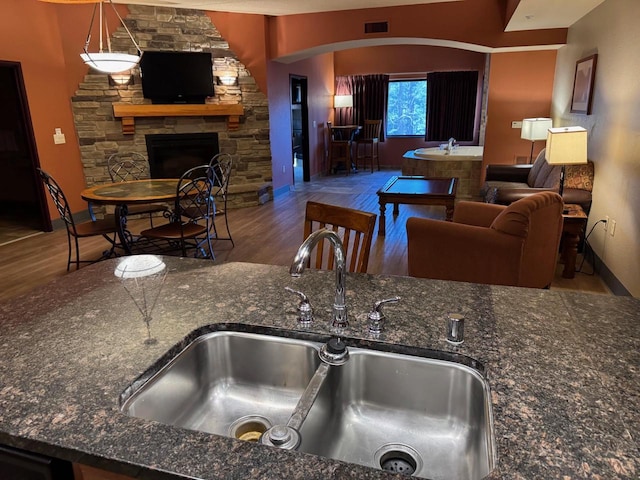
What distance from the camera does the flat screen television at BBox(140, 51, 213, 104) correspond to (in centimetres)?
600

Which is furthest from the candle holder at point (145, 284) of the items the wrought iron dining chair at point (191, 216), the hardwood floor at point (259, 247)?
the hardwood floor at point (259, 247)

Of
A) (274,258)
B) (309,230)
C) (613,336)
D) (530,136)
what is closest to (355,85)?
(530,136)

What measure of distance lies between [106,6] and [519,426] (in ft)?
22.2

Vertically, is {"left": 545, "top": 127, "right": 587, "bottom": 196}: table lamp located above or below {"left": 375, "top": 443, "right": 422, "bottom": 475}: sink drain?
above

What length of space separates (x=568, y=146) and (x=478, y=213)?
90 cm

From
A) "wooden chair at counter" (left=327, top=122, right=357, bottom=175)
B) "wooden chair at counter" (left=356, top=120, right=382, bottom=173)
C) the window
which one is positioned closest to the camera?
"wooden chair at counter" (left=327, top=122, right=357, bottom=175)

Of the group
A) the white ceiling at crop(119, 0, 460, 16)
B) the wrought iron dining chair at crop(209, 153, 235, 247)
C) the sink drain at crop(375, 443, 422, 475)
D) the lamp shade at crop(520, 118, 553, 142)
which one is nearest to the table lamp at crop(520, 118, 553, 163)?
the lamp shade at crop(520, 118, 553, 142)

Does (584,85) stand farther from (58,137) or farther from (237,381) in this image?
(58,137)

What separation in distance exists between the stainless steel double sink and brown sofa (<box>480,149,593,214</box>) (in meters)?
3.54

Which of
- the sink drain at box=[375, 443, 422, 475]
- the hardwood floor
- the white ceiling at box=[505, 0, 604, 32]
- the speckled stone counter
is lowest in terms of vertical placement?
the hardwood floor

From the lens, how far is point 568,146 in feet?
11.8

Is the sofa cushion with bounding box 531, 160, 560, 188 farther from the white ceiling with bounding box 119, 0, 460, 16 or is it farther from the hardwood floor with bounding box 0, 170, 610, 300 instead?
the white ceiling with bounding box 119, 0, 460, 16

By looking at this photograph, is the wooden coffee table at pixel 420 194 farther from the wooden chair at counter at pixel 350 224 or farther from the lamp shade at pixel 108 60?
the wooden chair at counter at pixel 350 224

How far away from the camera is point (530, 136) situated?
5754 millimetres
